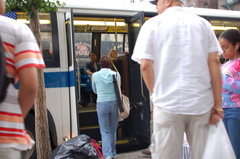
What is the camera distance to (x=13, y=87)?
1.55m

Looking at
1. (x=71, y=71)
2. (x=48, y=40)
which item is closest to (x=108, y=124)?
(x=71, y=71)

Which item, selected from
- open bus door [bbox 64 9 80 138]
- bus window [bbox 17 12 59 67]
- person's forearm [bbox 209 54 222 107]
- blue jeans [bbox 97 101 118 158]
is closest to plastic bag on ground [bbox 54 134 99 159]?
open bus door [bbox 64 9 80 138]

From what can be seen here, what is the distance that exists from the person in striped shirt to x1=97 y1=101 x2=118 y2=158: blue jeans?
144 inches

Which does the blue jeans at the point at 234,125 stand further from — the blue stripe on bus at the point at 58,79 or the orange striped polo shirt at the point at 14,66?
the blue stripe on bus at the point at 58,79

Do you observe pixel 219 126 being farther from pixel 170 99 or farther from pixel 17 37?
pixel 17 37

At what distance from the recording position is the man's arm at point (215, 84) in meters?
2.18

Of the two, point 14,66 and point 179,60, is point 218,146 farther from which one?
point 14,66

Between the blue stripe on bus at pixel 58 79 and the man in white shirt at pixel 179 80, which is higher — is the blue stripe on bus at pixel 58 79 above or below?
below

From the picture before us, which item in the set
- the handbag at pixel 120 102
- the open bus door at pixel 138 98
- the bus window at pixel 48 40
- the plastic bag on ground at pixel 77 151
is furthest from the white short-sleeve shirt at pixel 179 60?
the open bus door at pixel 138 98

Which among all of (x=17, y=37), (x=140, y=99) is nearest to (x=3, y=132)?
(x=17, y=37)

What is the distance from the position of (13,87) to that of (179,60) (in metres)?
1.10

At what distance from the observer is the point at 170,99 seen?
81.5 inches

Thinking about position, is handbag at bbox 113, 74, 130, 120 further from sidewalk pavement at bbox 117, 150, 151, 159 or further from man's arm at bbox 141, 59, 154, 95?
man's arm at bbox 141, 59, 154, 95

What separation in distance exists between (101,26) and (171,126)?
584 cm
